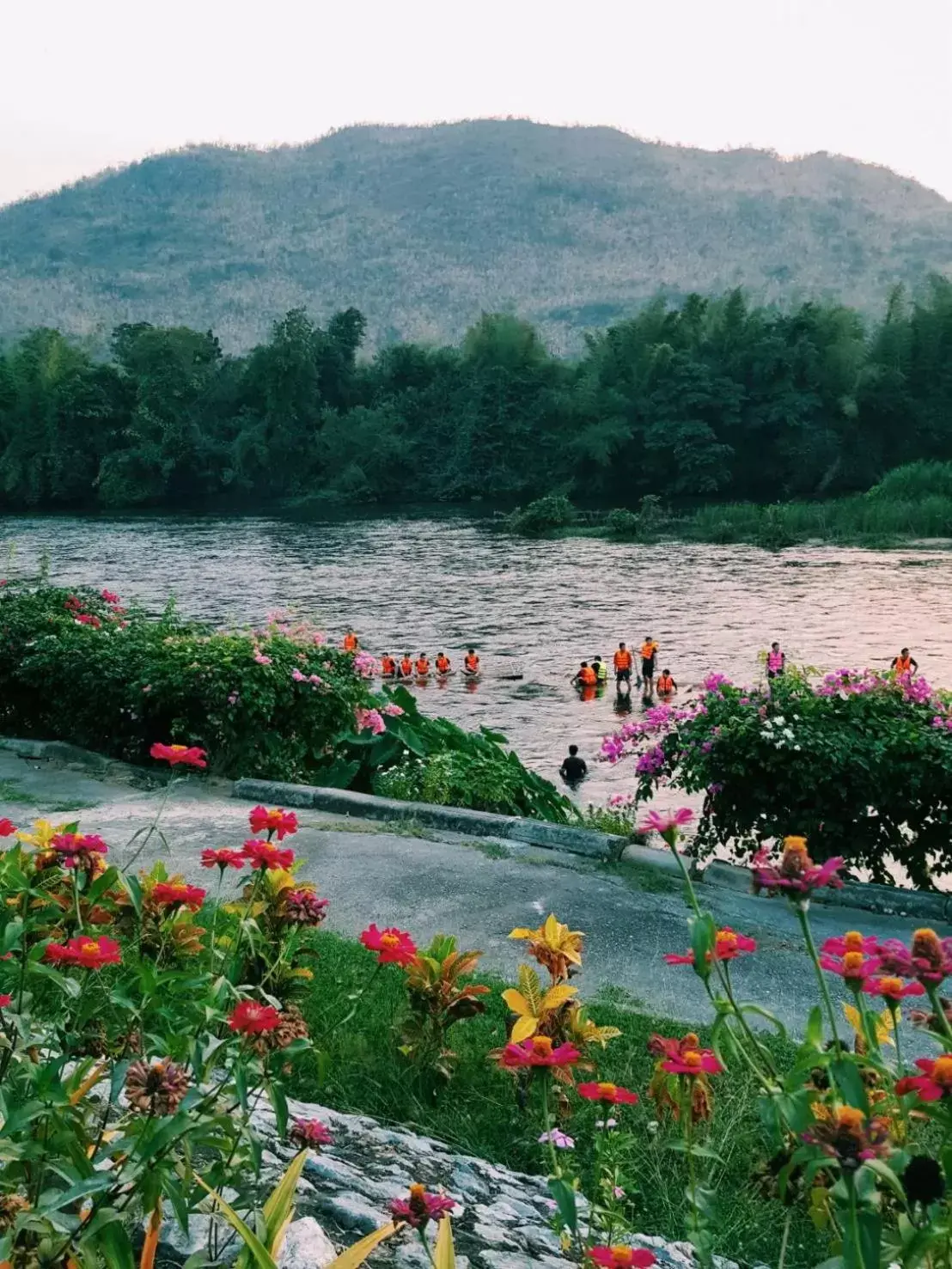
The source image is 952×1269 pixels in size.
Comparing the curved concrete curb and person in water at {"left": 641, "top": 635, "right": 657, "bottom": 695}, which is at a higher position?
the curved concrete curb

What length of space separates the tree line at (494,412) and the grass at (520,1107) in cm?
5580

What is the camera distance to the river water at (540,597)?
21859 mm

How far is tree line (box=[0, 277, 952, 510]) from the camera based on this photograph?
61.1m

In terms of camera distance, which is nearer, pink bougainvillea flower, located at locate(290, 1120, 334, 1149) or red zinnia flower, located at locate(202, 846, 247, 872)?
pink bougainvillea flower, located at locate(290, 1120, 334, 1149)

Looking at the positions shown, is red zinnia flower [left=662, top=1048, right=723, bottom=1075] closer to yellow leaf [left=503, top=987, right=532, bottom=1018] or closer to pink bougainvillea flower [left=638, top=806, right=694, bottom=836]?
pink bougainvillea flower [left=638, top=806, right=694, bottom=836]

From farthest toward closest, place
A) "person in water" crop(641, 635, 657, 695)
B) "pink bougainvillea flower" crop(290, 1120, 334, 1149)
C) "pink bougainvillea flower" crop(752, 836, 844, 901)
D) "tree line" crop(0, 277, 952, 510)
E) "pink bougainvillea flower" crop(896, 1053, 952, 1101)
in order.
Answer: "tree line" crop(0, 277, 952, 510) → "person in water" crop(641, 635, 657, 695) → "pink bougainvillea flower" crop(290, 1120, 334, 1149) → "pink bougainvillea flower" crop(752, 836, 844, 901) → "pink bougainvillea flower" crop(896, 1053, 952, 1101)

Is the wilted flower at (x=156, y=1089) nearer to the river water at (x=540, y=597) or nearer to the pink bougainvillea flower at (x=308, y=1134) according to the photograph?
the pink bougainvillea flower at (x=308, y=1134)

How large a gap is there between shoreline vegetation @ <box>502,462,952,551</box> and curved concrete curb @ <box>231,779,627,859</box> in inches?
1396

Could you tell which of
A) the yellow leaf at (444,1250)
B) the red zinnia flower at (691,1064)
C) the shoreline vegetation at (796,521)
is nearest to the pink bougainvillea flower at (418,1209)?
the yellow leaf at (444,1250)

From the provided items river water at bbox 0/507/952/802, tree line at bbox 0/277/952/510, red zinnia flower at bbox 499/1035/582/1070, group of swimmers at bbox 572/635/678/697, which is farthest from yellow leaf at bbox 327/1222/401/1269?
tree line at bbox 0/277/952/510

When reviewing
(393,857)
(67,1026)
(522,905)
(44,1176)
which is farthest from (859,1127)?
(393,857)

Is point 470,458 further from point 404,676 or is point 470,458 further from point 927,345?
point 404,676

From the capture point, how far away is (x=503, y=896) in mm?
6129

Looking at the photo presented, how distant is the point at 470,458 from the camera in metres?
65.2
